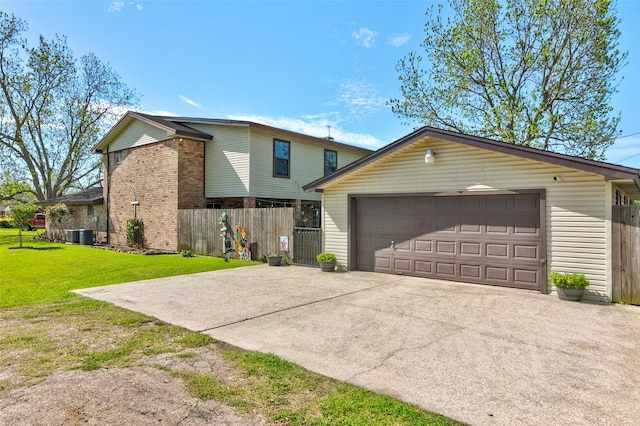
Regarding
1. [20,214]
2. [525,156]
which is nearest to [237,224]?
[525,156]

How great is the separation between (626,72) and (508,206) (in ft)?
42.5

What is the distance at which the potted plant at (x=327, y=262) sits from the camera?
10617mm

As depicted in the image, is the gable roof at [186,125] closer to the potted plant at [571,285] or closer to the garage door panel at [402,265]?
the garage door panel at [402,265]

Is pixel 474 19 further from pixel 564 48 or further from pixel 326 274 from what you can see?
pixel 326 274

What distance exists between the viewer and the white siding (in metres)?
15.3

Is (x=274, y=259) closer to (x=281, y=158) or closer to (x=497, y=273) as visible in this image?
(x=281, y=158)

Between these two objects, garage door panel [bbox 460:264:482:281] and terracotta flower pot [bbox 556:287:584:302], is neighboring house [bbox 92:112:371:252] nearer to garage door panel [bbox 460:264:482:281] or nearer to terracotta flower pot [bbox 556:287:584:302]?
garage door panel [bbox 460:264:482:281]

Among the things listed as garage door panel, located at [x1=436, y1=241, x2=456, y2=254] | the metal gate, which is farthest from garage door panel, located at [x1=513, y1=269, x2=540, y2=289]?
the metal gate

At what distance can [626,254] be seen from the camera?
21.9 ft

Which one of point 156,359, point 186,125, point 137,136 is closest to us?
point 156,359

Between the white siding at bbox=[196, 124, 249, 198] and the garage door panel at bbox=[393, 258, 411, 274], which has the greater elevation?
the white siding at bbox=[196, 124, 249, 198]

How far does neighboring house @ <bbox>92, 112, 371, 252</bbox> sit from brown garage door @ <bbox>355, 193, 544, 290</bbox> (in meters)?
4.61

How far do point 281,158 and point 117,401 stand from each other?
14291mm

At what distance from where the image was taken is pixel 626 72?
50.1 ft
